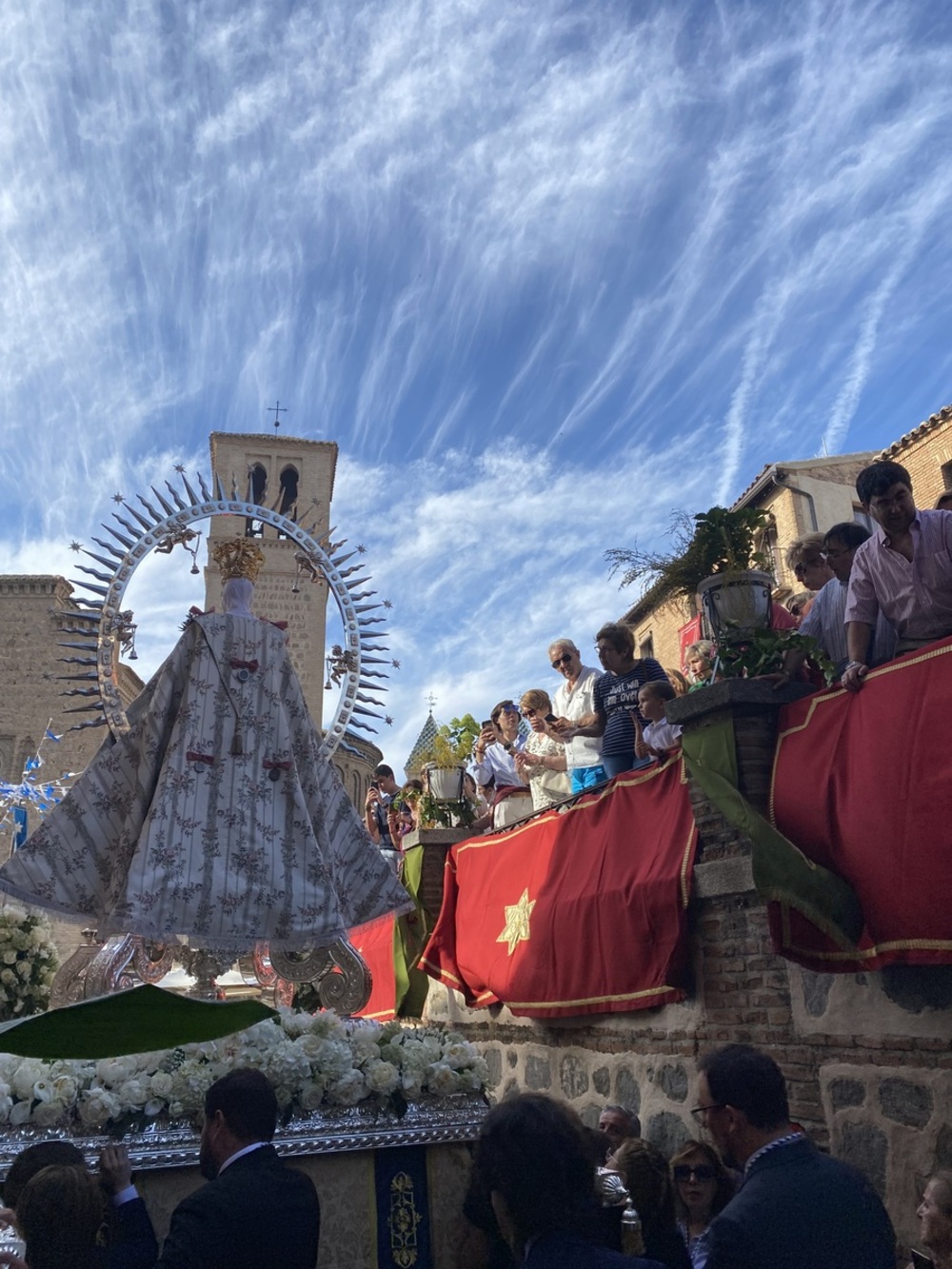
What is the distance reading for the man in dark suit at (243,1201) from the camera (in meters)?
2.69

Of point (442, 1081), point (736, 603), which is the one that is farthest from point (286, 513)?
point (442, 1081)

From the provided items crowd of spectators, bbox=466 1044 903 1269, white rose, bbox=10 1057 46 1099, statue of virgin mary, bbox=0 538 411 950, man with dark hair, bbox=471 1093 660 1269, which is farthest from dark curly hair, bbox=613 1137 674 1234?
statue of virgin mary, bbox=0 538 411 950

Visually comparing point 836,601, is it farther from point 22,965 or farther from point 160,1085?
point 22,965

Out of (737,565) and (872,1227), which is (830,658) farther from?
(872,1227)

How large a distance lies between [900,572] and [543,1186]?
126 inches

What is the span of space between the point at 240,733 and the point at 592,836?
2.15 metres

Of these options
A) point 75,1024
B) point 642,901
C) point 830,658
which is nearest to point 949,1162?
point 642,901

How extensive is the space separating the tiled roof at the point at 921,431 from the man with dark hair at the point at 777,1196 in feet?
56.2

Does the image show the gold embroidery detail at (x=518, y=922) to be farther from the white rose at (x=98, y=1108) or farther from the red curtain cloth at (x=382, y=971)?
the white rose at (x=98, y=1108)

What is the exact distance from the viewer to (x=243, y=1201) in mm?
2781

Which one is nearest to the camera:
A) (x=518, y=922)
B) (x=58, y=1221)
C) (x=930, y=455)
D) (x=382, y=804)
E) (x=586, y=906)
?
(x=58, y=1221)

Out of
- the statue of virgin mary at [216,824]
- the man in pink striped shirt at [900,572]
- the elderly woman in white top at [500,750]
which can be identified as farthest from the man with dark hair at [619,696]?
the man in pink striped shirt at [900,572]

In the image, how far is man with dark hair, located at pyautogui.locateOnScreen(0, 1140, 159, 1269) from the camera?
9.86 feet

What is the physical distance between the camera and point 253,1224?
9.06ft
